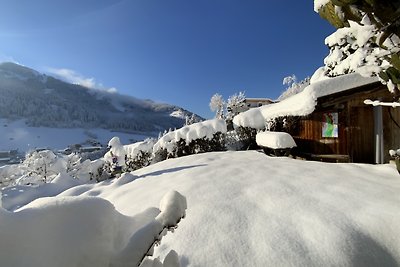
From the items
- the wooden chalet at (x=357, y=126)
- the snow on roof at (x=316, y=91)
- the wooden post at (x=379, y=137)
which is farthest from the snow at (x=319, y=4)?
the wooden post at (x=379, y=137)

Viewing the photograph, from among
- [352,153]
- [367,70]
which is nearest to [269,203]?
[367,70]

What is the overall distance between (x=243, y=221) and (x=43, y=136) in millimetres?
100286

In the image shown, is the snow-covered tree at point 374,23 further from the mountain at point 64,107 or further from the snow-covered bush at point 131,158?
the mountain at point 64,107

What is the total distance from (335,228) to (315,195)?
4.67 feet

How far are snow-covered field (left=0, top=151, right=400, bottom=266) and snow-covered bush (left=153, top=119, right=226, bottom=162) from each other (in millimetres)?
8082

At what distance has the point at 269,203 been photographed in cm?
593

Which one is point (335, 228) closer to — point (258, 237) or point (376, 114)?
point (258, 237)

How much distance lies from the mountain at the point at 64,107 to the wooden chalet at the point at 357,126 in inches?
2847

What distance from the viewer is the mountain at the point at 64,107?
11762 cm

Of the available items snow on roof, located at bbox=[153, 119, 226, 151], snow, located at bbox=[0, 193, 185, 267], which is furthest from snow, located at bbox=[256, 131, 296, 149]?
snow, located at bbox=[0, 193, 185, 267]

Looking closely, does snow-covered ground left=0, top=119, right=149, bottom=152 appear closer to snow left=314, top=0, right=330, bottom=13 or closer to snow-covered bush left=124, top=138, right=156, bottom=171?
snow-covered bush left=124, top=138, right=156, bottom=171

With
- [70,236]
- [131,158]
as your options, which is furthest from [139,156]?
[70,236]

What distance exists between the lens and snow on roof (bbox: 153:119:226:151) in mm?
17047

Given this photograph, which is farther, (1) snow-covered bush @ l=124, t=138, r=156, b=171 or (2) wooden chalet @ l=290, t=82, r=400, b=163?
(1) snow-covered bush @ l=124, t=138, r=156, b=171
